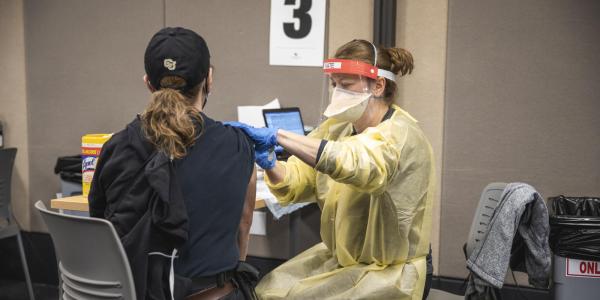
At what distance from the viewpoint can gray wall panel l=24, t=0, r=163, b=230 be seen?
3635mm

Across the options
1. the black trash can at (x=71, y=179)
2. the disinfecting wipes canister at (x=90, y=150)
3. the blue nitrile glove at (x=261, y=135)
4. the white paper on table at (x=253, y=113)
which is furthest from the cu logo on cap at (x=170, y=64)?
the black trash can at (x=71, y=179)

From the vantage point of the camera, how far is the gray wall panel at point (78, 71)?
363cm

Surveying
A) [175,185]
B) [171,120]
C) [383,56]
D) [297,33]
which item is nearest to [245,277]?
[175,185]

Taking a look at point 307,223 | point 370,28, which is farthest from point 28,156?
point 370,28

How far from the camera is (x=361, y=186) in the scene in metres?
1.54

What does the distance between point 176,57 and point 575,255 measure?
157 centimetres

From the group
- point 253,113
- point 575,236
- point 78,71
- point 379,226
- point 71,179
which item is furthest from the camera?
point 78,71

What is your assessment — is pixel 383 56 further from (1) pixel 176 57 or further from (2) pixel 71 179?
(2) pixel 71 179

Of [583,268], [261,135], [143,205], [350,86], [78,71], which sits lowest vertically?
[583,268]

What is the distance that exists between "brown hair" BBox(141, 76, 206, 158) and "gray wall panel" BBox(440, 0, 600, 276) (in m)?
2.03

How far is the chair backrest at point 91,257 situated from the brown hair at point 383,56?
3.08 ft

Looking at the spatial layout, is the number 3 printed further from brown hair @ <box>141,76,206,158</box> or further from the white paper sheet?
brown hair @ <box>141,76,206,158</box>

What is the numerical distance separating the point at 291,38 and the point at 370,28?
45 centimetres

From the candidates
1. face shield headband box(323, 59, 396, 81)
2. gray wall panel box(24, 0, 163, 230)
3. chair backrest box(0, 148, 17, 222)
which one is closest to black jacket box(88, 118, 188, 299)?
face shield headband box(323, 59, 396, 81)
